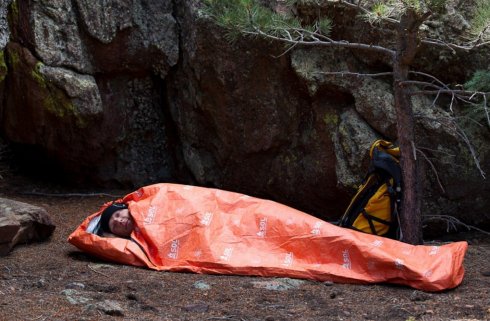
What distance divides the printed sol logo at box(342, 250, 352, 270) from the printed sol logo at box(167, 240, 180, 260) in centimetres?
90

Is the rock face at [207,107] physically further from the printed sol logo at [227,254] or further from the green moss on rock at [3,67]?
the printed sol logo at [227,254]

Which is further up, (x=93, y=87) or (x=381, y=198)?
(x=93, y=87)

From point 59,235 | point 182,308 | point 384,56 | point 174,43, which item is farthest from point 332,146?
point 182,308

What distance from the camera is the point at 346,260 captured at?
371 centimetres

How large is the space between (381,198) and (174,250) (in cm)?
128

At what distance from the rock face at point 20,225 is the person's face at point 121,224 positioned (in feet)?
1.71

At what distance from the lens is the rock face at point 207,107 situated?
4.90 meters

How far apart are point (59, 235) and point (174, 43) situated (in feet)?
6.21

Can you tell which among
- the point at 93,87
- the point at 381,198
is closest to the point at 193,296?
the point at 381,198

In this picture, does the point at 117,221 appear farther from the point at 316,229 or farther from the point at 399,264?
the point at 399,264

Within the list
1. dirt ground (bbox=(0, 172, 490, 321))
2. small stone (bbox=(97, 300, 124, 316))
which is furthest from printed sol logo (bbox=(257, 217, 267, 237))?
small stone (bbox=(97, 300, 124, 316))

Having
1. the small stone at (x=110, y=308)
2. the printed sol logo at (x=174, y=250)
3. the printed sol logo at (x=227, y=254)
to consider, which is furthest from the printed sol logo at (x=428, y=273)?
the small stone at (x=110, y=308)

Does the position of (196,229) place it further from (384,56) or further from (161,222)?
(384,56)

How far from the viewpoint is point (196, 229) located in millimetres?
3967
